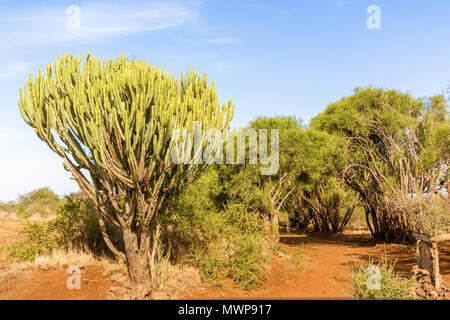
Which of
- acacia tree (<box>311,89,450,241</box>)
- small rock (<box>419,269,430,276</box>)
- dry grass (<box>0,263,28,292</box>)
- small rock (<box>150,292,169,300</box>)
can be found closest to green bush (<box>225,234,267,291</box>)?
small rock (<box>150,292,169,300</box>)

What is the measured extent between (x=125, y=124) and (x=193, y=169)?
239 cm

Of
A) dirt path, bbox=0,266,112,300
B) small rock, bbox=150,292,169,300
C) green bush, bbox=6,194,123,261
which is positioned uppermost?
green bush, bbox=6,194,123,261

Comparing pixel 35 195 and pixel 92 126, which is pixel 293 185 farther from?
pixel 35 195

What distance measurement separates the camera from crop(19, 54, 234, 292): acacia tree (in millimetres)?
8070

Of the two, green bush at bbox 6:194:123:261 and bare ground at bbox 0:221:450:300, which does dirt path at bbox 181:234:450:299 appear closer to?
bare ground at bbox 0:221:450:300

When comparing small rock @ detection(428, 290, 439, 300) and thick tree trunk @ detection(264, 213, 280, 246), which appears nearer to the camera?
small rock @ detection(428, 290, 439, 300)

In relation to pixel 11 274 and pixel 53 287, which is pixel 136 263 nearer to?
pixel 53 287

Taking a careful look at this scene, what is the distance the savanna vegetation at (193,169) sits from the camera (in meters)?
8.27

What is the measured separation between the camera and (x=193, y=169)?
9484 millimetres

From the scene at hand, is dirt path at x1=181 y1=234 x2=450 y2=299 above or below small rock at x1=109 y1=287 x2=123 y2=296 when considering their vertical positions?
Result: below

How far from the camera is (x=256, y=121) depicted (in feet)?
53.8

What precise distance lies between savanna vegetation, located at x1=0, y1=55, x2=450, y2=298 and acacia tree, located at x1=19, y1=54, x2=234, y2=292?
3cm

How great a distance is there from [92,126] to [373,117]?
14616 millimetres

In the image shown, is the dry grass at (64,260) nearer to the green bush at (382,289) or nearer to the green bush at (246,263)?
the green bush at (246,263)
